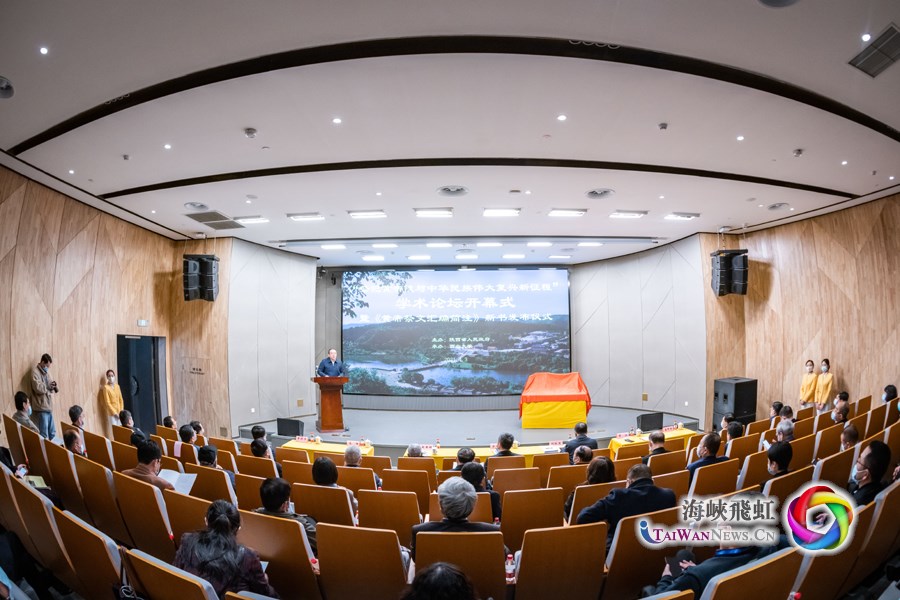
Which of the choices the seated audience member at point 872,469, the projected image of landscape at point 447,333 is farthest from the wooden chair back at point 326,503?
the projected image of landscape at point 447,333

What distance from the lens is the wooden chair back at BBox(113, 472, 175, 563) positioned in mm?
2838

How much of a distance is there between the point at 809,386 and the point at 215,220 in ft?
37.7

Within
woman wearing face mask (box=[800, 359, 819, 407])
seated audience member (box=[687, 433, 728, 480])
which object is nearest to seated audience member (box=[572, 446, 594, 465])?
seated audience member (box=[687, 433, 728, 480])

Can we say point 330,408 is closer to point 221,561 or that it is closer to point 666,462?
point 666,462

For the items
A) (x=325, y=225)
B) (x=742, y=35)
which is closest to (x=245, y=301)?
(x=325, y=225)

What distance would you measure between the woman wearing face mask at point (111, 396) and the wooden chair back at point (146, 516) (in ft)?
19.6

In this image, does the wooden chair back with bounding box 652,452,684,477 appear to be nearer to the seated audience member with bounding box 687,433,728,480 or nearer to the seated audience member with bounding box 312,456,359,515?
the seated audience member with bounding box 687,433,728,480

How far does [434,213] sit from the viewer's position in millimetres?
8500

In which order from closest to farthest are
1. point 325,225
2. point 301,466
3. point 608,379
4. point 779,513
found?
point 779,513, point 301,466, point 325,225, point 608,379

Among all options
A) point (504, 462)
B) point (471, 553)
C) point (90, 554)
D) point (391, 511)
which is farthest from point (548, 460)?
point (90, 554)

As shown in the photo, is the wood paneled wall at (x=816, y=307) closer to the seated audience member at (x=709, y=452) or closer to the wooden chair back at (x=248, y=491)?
the seated audience member at (x=709, y=452)

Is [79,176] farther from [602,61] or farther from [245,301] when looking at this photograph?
[602,61]

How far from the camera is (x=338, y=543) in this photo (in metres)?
2.29

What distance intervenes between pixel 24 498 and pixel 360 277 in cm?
1143
